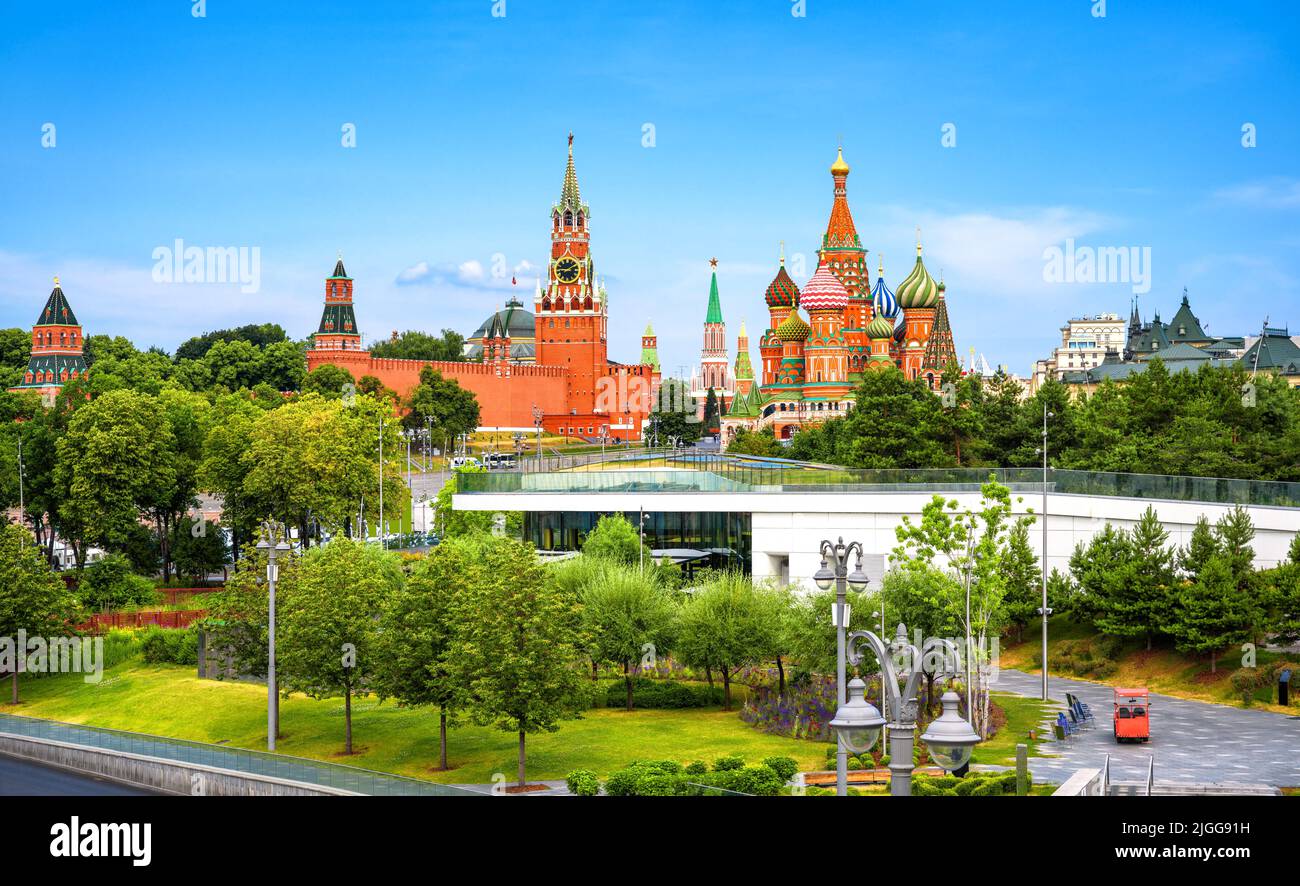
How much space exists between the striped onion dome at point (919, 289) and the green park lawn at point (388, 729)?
119 m

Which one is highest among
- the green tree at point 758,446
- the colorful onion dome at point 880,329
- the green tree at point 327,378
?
the colorful onion dome at point 880,329

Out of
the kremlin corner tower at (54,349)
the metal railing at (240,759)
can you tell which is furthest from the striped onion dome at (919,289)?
the metal railing at (240,759)

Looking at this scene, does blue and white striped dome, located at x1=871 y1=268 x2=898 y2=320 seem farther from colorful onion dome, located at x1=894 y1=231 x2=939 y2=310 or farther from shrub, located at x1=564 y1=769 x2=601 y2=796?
shrub, located at x1=564 y1=769 x2=601 y2=796

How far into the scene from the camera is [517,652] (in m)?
36.8

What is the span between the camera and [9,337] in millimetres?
152250

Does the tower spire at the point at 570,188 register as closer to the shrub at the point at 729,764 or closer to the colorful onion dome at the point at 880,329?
the colorful onion dome at the point at 880,329

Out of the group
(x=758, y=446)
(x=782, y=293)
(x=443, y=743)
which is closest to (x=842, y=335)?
(x=782, y=293)

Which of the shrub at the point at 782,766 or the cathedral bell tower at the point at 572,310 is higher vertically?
the cathedral bell tower at the point at 572,310

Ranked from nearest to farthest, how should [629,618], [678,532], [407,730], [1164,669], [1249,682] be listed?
[407,730]
[1249,682]
[629,618]
[1164,669]
[678,532]

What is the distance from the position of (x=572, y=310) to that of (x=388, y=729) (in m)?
147

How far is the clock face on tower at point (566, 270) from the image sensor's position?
607 feet

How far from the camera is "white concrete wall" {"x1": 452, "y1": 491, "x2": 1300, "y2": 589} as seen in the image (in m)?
52.7

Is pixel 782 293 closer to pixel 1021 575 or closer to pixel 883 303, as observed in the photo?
pixel 883 303
